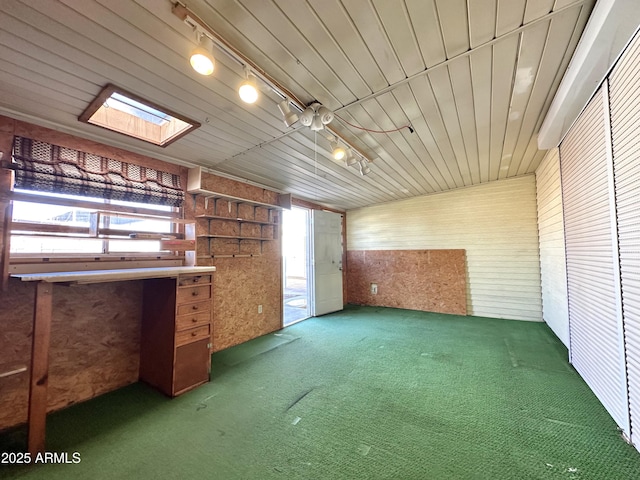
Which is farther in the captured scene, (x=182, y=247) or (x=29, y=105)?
(x=182, y=247)

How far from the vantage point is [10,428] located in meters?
1.96

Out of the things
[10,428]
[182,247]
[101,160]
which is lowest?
[10,428]

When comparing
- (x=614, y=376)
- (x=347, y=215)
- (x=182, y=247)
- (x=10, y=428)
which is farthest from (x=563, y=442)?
(x=347, y=215)

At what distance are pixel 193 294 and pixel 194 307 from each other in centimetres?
13

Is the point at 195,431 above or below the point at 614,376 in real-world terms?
below

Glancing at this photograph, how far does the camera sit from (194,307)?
2.59 m

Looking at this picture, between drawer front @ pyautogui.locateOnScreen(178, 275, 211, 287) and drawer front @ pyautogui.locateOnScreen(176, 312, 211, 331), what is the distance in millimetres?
307

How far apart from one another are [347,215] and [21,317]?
5831mm

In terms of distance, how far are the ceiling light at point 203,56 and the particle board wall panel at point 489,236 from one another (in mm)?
5158

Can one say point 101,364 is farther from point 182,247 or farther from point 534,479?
point 534,479

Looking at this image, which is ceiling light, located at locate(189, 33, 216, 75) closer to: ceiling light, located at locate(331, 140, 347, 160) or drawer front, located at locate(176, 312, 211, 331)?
ceiling light, located at locate(331, 140, 347, 160)

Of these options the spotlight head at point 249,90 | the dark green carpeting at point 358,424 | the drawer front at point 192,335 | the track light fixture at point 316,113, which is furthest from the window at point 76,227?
the track light fixture at point 316,113

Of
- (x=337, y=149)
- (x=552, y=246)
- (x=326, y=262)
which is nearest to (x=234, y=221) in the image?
(x=337, y=149)

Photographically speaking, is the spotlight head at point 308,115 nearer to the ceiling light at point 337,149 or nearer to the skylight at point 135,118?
the ceiling light at point 337,149
